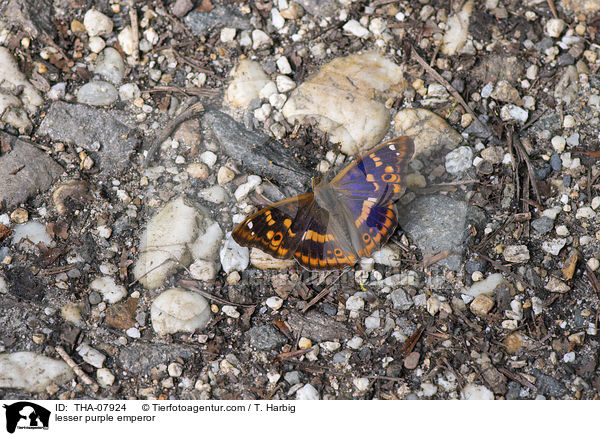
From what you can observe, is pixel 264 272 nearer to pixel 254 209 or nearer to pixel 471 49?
pixel 254 209

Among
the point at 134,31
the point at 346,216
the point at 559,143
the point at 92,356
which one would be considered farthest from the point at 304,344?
the point at 134,31

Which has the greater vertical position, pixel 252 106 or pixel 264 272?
pixel 252 106

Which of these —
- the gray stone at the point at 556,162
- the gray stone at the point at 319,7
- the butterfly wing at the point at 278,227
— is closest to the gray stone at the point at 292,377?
the butterfly wing at the point at 278,227

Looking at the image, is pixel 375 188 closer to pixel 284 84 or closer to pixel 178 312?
pixel 284 84

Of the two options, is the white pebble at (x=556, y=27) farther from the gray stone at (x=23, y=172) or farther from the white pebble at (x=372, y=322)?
the gray stone at (x=23, y=172)

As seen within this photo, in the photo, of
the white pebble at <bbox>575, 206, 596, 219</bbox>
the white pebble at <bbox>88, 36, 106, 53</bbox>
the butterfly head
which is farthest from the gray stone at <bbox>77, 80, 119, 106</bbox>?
the white pebble at <bbox>575, 206, 596, 219</bbox>

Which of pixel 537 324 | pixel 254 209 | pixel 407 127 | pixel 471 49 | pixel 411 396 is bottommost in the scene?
pixel 411 396
